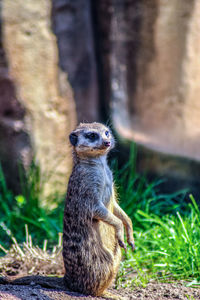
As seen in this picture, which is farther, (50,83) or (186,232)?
(50,83)

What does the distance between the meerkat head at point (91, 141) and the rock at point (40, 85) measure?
152cm

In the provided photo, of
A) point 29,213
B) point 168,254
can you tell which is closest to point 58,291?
point 168,254

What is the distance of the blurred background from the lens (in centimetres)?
391

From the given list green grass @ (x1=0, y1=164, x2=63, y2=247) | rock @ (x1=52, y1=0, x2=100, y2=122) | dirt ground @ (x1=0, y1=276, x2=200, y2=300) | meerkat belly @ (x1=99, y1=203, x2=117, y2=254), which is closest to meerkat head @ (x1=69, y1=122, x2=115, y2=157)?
meerkat belly @ (x1=99, y1=203, x2=117, y2=254)

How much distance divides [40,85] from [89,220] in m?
1.92

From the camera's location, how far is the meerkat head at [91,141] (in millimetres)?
2488

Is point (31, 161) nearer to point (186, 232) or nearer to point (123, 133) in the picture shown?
point (123, 133)

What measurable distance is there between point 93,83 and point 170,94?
807 mm

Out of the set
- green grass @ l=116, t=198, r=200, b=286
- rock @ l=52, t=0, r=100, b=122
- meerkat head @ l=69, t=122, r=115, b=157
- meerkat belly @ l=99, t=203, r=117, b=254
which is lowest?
green grass @ l=116, t=198, r=200, b=286

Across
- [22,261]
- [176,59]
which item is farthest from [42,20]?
[22,261]

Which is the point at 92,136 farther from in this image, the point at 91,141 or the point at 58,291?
the point at 58,291

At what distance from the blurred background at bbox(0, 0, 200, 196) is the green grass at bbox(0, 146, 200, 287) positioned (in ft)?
0.56

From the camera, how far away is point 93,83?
14.3 ft

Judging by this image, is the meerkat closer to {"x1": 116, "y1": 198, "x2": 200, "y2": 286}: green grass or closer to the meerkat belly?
the meerkat belly
